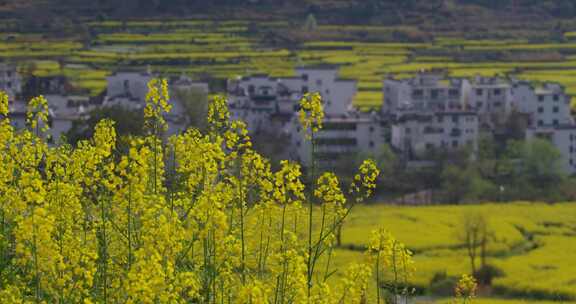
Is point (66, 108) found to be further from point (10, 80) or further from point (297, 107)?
point (297, 107)

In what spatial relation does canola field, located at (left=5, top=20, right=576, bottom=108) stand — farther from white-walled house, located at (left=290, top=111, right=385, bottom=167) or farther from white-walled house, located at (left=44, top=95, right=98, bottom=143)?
white-walled house, located at (left=290, top=111, right=385, bottom=167)

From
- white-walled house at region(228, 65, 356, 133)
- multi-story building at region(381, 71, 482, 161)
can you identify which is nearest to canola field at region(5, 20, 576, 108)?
white-walled house at region(228, 65, 356, 133)

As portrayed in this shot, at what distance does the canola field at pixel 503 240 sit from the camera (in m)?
27.3

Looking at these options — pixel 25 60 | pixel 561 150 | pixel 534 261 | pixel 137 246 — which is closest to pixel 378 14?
pixel 25 60

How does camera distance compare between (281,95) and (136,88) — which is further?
(136,88)

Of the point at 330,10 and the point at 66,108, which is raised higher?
the point at 330,10

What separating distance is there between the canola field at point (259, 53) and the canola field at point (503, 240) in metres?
17.1

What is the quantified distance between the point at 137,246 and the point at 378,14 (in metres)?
68.6

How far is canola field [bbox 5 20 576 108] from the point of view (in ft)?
197

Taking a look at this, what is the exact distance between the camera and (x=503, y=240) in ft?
108

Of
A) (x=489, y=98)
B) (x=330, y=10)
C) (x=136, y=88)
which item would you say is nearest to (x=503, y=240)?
(x=489, y=98)

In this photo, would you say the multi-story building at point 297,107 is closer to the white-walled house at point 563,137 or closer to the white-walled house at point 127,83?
the white-walled house at point 127,83

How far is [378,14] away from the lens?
250ft

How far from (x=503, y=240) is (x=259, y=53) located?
35.6 m
